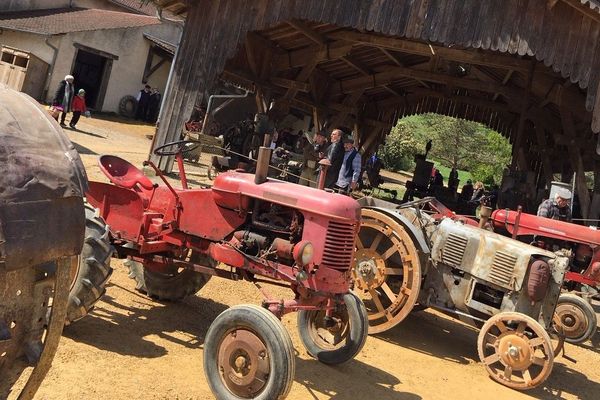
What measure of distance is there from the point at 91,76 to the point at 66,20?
7.98 ft

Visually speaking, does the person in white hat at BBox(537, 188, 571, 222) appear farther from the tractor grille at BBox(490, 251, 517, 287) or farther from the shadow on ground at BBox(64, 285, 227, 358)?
the shadow on ground at BBox(64, 285, 227, 358)

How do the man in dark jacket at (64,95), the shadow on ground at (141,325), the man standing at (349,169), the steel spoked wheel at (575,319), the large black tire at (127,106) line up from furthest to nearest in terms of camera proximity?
the large black tire at (127,106) < the man in dark jacket at (64,95) < the man standing at (349,169) < the steel spoked wheel at (575,319) < the shadow on ground at (141,325)

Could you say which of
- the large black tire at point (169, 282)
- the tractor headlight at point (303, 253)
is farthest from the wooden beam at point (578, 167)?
the tractor headlight at point (303, 253)

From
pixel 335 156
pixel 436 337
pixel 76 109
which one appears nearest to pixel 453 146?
pixel 76 109

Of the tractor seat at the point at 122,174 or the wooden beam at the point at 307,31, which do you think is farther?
the wooden beam at the point at 307,31

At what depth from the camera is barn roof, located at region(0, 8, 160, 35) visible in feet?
70.6

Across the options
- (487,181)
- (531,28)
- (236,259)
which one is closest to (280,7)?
(531,28)

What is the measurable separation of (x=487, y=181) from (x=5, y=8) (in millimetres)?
24577

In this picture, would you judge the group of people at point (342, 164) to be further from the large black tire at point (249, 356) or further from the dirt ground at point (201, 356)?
the large black tire at point (249, 356)

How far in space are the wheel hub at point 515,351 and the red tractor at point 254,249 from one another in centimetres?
163

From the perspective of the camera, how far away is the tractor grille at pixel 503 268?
5727 millimetres

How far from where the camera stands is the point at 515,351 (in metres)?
5.32

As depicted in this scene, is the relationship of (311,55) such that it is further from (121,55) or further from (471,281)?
(121,55)

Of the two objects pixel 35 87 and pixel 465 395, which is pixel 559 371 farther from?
pixel 35 87
